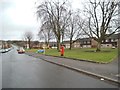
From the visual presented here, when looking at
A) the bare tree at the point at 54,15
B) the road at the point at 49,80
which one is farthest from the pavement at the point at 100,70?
the bare tree at the point at 54,15

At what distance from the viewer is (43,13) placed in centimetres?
4912

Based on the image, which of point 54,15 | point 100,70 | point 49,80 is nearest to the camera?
point 49,80

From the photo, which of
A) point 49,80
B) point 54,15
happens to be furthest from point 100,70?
point 54,15

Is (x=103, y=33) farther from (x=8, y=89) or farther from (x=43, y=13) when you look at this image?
(x=8, y=89)

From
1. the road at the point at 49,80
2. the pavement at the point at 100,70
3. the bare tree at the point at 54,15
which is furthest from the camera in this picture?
the bare tree at the point at 54,15

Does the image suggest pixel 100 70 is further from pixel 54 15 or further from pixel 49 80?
pixel 54 15

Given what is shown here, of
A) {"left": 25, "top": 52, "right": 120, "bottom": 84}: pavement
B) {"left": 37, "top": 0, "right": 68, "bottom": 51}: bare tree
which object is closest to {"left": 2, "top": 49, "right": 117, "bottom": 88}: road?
{"left": 25, "top": 52, "right": 120, "bottom": 84}: pavement

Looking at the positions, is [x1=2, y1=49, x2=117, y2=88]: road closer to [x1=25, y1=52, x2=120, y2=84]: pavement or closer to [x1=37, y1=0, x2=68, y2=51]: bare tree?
[x1=25, y1=52, x2=120, y2=84]: pavement

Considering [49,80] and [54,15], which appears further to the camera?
[54,15]

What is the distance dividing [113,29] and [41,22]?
15912 mm

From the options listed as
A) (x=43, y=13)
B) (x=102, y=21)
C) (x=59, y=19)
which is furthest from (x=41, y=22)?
(x=102, y=21)

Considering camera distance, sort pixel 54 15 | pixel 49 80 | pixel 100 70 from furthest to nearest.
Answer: pixel 54 15
pixel 100 70
pixel 49 80

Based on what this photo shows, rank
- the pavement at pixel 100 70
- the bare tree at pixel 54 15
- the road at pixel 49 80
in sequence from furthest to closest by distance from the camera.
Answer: the bare tree at pixel 54 15
the pavement at pixel 100 70
the road at pixel 49 80

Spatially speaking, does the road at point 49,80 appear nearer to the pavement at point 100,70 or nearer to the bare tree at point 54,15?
the pavement at point 100,70
